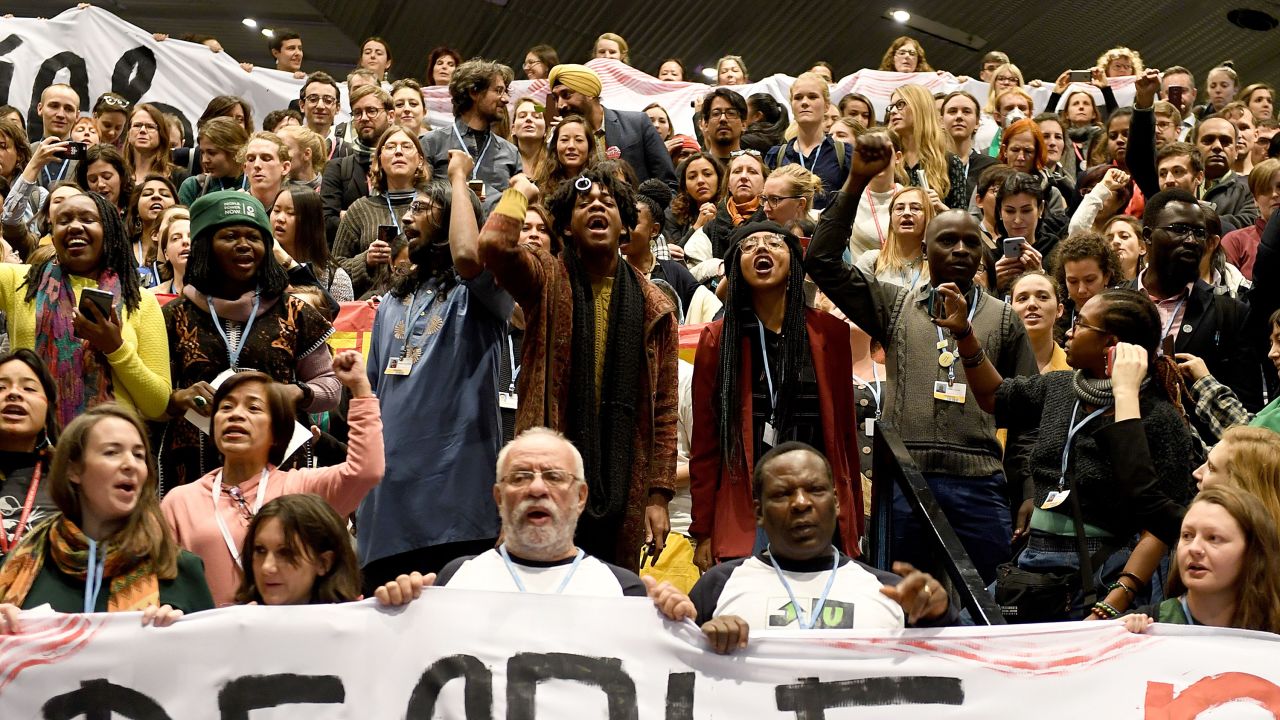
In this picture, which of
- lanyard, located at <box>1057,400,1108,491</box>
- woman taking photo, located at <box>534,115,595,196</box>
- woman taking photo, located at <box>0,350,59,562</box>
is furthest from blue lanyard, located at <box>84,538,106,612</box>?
woman taking photo, located at <box>534,115,595,196</box>

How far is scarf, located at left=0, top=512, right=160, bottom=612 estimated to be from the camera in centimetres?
474

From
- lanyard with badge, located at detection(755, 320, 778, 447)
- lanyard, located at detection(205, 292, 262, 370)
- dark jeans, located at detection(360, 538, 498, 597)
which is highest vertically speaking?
lanyard, located at detection(205, 292, 262, 370)

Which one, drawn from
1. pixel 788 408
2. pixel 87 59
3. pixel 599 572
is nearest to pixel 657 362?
pixel 788 408

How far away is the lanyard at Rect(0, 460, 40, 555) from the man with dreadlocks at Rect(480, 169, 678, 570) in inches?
58.2

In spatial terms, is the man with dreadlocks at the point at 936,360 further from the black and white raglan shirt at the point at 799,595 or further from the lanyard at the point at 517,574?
the lanyard at the point at 517,574

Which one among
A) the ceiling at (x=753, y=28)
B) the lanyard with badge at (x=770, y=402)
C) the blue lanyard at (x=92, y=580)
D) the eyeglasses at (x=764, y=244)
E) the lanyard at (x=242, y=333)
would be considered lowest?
the blue lanyard at (x=92, y=580)

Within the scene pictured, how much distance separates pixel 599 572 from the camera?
4898mm

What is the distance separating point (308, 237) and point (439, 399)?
8.37 ft

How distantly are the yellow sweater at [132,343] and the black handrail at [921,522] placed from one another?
2414 mm

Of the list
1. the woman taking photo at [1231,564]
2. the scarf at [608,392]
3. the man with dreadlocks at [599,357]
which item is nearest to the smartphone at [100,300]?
the man with dreadlocks at [599,357]

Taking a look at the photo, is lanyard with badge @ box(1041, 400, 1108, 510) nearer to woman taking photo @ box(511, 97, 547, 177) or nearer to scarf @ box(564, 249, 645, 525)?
scarf @ box(564, 249, 645, 525)

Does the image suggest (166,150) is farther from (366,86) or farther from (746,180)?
(746,180)

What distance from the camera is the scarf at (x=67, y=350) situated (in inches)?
236

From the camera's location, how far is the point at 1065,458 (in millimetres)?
5730
